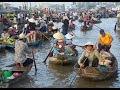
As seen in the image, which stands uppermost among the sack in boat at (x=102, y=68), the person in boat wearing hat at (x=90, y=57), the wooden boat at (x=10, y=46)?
the person in boat wearing hat at (x=90, y=57)

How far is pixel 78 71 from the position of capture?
Result: 12.2 meters

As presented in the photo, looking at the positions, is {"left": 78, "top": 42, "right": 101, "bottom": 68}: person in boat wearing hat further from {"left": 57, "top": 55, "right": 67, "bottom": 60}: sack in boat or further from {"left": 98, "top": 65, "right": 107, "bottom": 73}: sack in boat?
{"left": 57, "top": 55, "right": 67, "bottom": 60}: sack in boat

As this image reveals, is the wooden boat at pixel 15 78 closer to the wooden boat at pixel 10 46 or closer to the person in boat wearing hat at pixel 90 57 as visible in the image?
the person in boat wearing hat at pixel 90 57

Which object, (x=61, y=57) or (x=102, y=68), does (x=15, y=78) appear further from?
(x=61, y=57)

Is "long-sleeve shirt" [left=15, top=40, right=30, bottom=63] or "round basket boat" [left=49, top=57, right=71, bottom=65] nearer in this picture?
"long-sleeve shirt" [left=15, top=40, right=30, bottom=63]

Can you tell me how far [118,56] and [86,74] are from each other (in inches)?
247

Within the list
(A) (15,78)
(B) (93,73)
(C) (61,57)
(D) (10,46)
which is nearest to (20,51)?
(A) (15,78)

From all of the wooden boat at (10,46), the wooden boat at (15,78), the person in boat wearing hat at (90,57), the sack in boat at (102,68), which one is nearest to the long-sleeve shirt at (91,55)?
the person in boat wearing hat at (90,57)

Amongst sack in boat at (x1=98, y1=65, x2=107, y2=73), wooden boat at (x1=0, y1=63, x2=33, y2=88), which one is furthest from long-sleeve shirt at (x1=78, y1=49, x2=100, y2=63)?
wooden boat at (x1=0, y1=63, x2=33, y2=88)

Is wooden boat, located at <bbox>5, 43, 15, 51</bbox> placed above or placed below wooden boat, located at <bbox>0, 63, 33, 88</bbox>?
below

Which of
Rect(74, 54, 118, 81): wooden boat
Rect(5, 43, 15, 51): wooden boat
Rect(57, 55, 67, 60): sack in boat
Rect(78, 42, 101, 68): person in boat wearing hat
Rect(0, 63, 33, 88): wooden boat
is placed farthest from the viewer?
Rect(5, 43, 15, 51): wooden boat

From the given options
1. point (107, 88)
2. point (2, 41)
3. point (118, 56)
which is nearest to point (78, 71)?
point (107, 88)

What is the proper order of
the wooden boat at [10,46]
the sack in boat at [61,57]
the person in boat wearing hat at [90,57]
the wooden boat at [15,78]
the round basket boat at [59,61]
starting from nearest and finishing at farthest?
1. the wooden boat at [15,78]
2. the person in boat wearing hat at [90,57]
3. the sack in boat at [61,57]
4. the round basket boat at [59,61]
5. the wooden boat at [10,46]

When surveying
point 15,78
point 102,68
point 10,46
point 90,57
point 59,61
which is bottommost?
point 10,46
